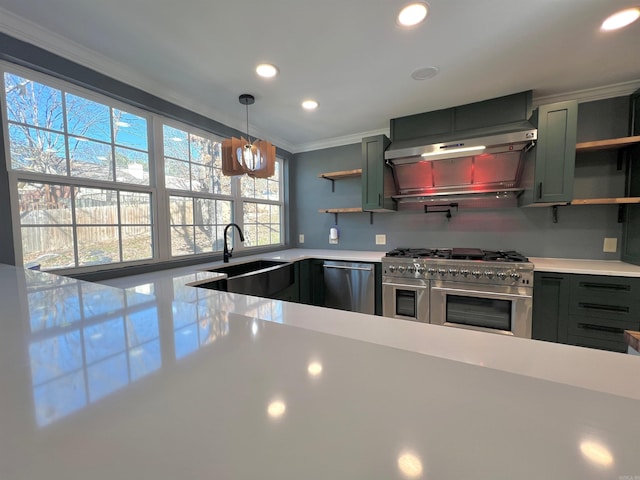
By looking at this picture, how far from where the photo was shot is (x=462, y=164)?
258 centimetres

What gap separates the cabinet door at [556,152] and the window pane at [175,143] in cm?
306

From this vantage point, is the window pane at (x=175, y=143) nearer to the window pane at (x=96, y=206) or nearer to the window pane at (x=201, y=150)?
the window pane at (x=201, y=150)

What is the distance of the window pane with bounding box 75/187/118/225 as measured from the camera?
1763mm

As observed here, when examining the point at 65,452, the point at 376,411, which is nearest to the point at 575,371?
the point at 376,411

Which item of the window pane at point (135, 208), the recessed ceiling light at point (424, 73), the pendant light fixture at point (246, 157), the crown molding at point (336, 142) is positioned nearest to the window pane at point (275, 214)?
the crown molding at point (336, 142)

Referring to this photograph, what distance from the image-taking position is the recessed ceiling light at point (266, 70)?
1.85 meters

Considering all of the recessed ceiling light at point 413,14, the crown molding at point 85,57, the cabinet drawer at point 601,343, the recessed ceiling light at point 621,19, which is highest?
the recessed ceiling light at point 621,19

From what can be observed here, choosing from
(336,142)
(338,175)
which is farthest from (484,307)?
(336,142)

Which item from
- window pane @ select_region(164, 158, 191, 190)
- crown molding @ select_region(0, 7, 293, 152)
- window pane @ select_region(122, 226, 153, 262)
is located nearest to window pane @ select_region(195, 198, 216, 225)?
window pane @ select_region(164, 158, 191, 190)

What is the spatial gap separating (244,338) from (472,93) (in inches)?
106

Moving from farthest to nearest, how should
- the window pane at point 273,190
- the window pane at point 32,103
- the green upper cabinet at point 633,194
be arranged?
the window pane at point 273,190, the green upper cabinet at point 633,194, the window pane at point 32,103

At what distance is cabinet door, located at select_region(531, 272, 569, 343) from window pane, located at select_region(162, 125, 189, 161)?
3.15m

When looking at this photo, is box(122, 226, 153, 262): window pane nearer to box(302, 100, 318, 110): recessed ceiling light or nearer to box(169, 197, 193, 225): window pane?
box(169, 197, 193, 225): window pane

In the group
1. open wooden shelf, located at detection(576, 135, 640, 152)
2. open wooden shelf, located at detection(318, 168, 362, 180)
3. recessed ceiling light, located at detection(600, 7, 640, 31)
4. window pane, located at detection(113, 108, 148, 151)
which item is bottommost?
open wooden shelf, located at detection(318, 168, 362, 180)
